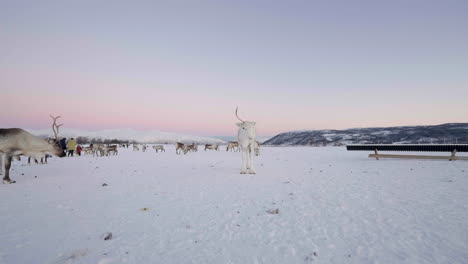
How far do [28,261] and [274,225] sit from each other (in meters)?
3.58

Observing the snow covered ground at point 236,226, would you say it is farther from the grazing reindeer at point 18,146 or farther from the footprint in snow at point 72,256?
the grazing reindeer at point 18,146

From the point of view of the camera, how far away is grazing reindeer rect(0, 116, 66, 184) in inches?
324

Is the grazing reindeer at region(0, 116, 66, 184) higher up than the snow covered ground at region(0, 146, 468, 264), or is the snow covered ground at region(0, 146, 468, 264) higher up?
the grazing reindeer at region(0, 116, 66, 184)

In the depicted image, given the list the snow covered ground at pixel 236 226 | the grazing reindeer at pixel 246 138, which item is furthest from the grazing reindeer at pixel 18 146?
the grazing reindeer at pixel 246 138

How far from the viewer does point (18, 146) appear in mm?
8602

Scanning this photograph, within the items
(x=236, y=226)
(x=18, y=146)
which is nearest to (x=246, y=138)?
(x=236, y=226)

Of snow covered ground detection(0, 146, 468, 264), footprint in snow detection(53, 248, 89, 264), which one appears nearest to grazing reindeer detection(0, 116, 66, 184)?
snow covered ground detection(0, 146, 468, 264)

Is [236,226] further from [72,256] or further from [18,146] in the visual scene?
[18,146]

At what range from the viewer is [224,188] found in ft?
24.2

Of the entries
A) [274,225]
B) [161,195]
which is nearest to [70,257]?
[274,225]

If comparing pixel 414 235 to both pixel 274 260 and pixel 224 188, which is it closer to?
pixel 274 260

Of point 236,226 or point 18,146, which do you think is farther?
point 18,146

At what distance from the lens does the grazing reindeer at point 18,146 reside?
8239mm

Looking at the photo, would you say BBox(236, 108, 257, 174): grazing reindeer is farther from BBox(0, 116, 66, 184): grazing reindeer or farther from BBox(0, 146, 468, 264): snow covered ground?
BBox(0, 116, 66, 184): grazing reindeer
